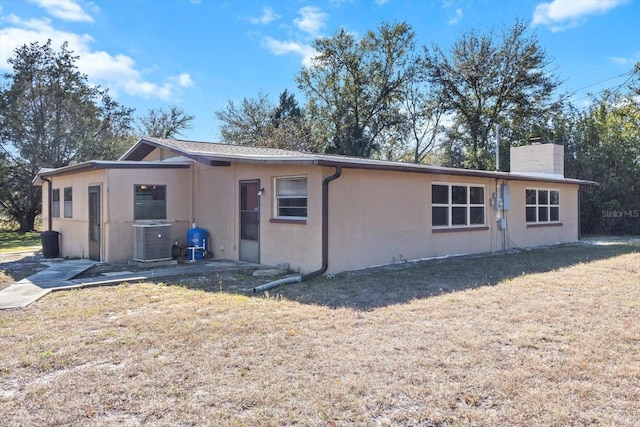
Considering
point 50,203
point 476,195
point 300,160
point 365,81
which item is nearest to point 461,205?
point 476,195

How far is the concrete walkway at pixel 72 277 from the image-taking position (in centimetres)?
691

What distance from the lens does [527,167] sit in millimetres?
17156

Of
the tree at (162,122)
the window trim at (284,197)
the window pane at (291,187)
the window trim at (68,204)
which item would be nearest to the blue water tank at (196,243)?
the window trim at (284,197)

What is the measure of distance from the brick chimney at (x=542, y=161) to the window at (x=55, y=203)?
15.2 meters

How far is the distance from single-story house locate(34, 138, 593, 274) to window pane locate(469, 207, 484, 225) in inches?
1.0

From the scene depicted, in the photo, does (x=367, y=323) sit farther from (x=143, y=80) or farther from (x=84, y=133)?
(x=84, y=133)

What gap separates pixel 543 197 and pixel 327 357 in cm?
1269

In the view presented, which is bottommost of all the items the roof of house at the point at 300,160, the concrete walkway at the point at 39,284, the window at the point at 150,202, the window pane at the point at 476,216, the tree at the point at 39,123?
the concrete walkway at the point at 39,284

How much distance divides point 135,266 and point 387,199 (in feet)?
18.3

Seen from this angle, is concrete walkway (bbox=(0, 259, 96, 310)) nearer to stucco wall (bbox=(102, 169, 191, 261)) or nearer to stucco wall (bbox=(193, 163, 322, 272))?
stucco wall (bbox=(102, 169, 191, 261))

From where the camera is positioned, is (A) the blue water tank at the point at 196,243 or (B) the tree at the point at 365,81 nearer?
(A) the blue water tank at the point at 196,243

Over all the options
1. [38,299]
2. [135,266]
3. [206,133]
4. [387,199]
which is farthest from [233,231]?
[206,133]

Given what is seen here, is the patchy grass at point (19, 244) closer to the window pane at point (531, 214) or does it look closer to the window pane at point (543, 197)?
the window pane at point (531, 214)

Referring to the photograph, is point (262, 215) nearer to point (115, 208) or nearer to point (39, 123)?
point (115, 208)
